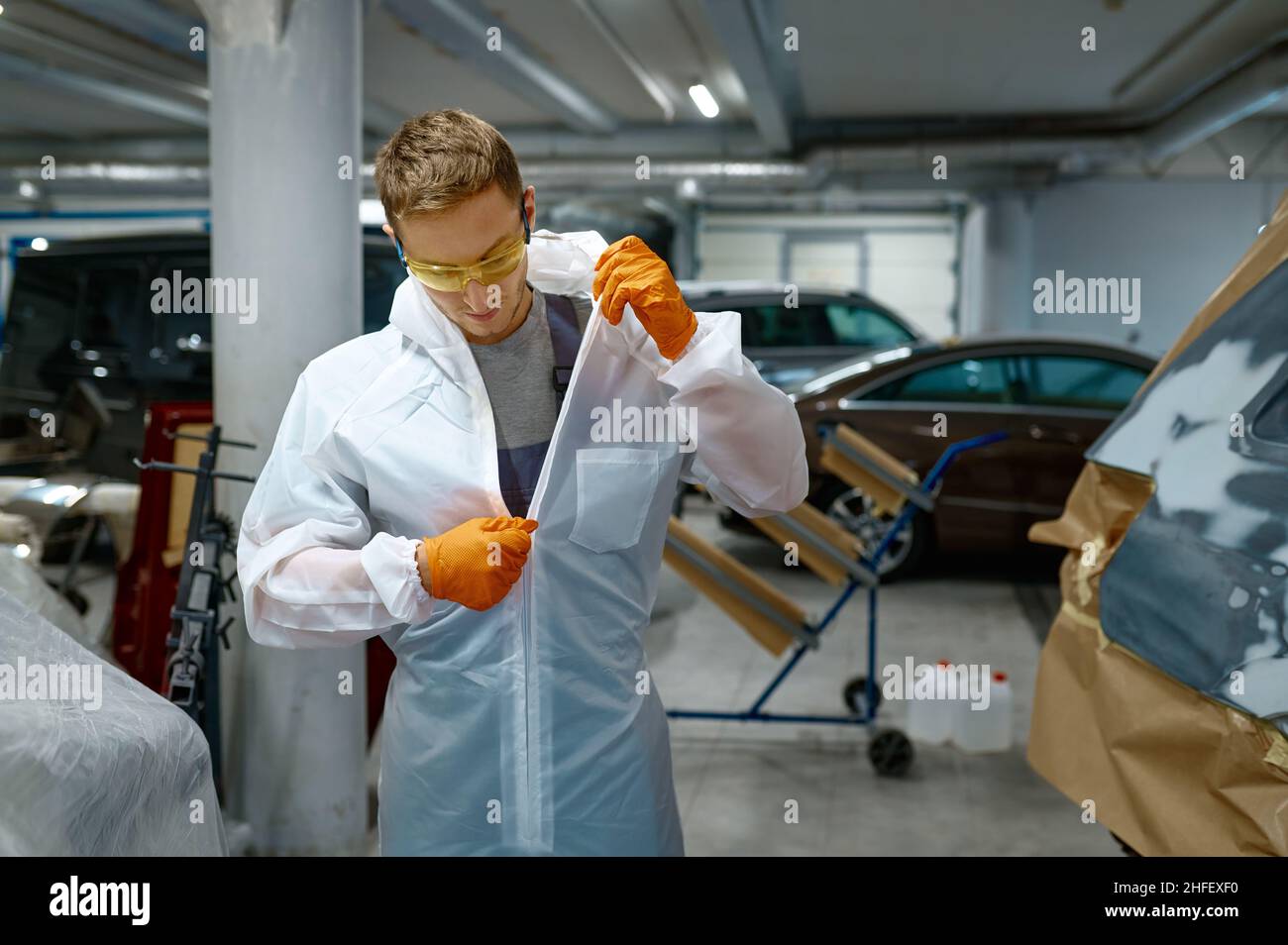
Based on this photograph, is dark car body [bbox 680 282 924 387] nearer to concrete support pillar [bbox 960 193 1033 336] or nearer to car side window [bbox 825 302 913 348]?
car side window [bbox 825 302 913 348]

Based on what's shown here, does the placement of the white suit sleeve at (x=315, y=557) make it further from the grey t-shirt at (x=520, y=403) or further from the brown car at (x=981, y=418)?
the brown car at (x=981, y=418)

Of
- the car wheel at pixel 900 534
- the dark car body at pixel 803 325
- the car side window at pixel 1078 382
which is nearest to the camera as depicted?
the car side window at pixel 1078 382

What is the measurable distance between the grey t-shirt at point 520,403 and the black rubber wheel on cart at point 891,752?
8.12 ft

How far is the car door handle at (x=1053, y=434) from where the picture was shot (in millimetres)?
5875

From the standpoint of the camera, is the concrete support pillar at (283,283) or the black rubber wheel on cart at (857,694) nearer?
the concrete support pillar at (283,283)

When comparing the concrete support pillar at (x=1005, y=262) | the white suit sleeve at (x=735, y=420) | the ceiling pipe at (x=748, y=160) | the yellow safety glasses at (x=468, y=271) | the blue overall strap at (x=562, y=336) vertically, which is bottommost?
the white suit sleeve at (x=735, y=420)

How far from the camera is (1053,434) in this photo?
5.90m

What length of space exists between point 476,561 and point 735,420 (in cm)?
39

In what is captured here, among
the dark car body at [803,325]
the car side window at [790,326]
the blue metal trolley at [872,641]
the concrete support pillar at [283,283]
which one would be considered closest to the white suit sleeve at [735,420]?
the concrete support pillar at [283,283]

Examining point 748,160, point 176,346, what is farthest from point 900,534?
point 748,160

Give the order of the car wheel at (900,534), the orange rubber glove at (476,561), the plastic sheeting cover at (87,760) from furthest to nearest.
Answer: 1. the car wheel at (900,534)
2. the orange rubber glove at (476,561)
3. the plastic sheeting cover at (87,760)

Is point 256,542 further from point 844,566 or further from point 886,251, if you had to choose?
point 886,251

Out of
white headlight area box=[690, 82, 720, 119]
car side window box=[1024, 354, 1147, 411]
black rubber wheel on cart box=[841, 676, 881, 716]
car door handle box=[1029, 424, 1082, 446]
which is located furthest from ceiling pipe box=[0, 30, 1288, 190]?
black rubber wheel on cart box=[841, 676, 881, 716]

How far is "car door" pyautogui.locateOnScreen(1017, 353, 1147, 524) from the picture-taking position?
5.88 meters
